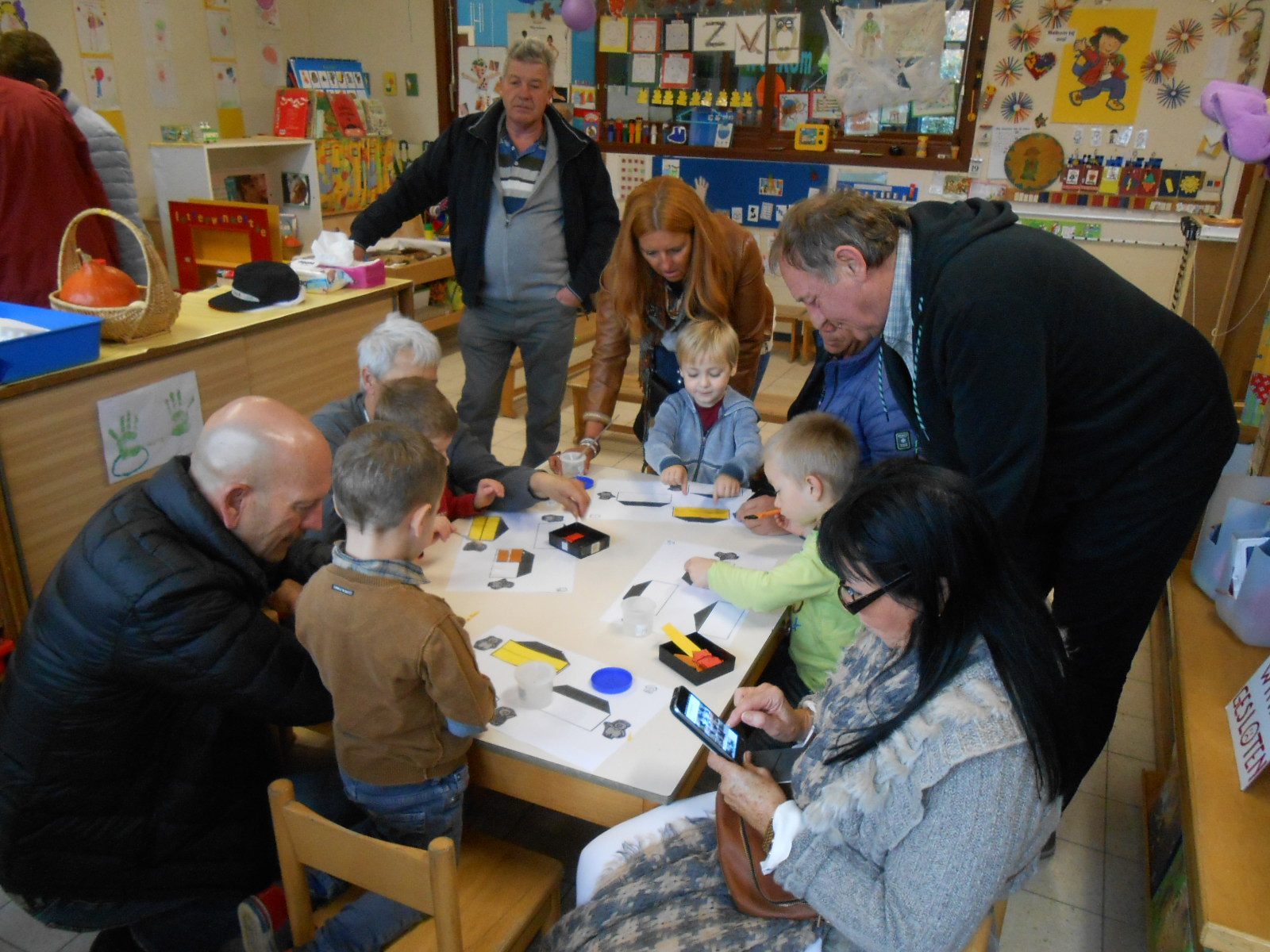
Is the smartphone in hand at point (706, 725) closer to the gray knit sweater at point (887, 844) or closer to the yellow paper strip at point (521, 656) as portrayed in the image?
the gray knit sweater at point (887, 844)

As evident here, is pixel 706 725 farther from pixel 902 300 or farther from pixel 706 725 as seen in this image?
pixel 902 300

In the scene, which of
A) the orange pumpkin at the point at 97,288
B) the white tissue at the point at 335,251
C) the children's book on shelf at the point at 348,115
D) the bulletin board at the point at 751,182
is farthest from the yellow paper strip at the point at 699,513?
the children's book on shelf at the point at 348,115

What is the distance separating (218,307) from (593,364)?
140 centimetres

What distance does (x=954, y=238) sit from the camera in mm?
1560

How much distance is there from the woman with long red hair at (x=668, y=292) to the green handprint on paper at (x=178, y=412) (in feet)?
4.25

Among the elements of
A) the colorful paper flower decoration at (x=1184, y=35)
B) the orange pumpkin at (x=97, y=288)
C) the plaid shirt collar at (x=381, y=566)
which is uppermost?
the colorful paper flower decoration at (x=1184, y=35)

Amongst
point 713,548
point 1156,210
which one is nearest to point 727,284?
point 713,548

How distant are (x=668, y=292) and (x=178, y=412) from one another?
63.1 inches

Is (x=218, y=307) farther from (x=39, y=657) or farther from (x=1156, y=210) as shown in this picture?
(x=1156, y=210)

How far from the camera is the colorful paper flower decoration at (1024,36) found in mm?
5055

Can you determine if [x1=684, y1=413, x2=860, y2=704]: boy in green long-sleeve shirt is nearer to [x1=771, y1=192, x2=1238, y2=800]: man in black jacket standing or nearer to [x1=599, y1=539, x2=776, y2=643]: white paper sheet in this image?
[x1=599, y1=539, x2=776, y2=643]: white paper sheet

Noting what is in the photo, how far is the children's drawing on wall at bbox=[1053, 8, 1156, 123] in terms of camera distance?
4.87 meters

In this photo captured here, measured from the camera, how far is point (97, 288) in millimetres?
2723

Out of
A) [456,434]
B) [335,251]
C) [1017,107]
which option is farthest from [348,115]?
[456,434]
